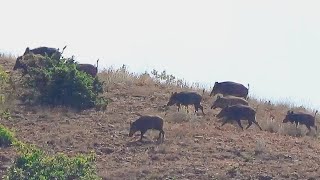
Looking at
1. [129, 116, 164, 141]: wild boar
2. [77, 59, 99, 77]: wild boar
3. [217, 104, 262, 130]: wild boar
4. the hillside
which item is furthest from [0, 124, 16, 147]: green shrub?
[77, 59, 99, 77]: wild boar

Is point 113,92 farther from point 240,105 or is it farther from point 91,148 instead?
point 91,148

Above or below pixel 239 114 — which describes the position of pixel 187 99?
above

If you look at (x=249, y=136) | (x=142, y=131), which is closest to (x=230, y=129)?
(x=249, y=136)

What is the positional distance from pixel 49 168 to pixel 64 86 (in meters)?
10.1

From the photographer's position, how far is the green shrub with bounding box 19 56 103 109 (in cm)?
3247

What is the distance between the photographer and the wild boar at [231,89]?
35688 mm

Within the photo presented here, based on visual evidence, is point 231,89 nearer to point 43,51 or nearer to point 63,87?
point 63,87

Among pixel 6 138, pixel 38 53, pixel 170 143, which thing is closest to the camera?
pixel 6 138

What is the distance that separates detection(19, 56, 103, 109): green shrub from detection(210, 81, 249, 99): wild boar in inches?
189

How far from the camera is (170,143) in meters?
28.0

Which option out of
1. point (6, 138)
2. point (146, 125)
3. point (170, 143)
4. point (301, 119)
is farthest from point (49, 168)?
point (301, 119)

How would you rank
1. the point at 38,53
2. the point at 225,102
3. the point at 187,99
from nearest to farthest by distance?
1. the point at 187,99
2. the point at 225,102
3. the point at 38,53

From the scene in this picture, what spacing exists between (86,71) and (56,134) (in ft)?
22.5

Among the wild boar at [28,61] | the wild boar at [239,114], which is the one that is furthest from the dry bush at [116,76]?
the wild boar at [239,114]
